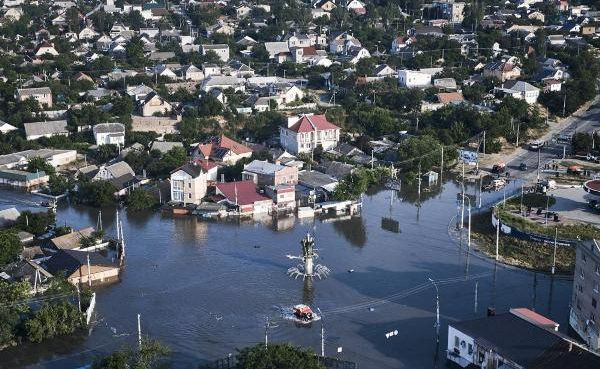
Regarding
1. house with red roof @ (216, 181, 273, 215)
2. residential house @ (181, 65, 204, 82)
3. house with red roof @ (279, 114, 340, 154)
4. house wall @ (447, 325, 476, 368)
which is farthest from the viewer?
residential house @ (181, 65, 204, 82)

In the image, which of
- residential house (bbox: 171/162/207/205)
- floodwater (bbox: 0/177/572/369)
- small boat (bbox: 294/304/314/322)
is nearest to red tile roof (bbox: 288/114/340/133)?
residential house (bbox: 171/162/207/205)

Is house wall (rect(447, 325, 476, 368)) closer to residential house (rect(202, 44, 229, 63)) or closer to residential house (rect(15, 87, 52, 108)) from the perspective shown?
residential house (rect(15, 87, 52, 108))

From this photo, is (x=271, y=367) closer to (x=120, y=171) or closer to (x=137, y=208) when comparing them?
(x=137, y=208)

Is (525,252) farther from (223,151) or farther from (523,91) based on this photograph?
(523,91)

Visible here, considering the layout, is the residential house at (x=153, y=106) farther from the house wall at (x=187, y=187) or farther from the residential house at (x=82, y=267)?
the residential house at (x=82, y=267)

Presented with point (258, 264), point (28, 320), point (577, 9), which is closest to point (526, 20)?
point (577, 9)

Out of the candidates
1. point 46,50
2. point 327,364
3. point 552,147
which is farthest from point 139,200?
point 46,50
